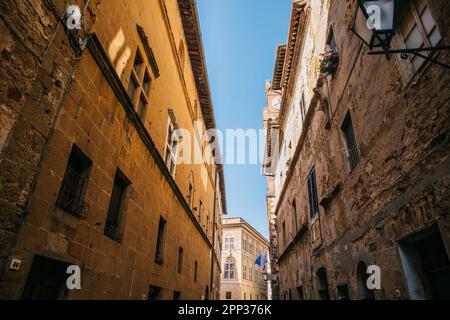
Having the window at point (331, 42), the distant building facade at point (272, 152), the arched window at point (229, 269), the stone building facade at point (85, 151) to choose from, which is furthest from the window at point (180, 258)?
the arched window at point (229, 269)

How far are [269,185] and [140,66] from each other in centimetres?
→ 2254

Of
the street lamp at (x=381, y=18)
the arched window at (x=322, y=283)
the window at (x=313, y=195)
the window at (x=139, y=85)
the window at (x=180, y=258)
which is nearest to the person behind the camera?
the street lamp at (x=381, y=18)

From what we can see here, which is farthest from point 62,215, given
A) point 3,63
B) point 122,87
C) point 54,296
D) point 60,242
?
point 122,87

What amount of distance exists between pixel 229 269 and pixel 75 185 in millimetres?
43280

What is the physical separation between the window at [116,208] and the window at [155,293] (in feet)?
9.30

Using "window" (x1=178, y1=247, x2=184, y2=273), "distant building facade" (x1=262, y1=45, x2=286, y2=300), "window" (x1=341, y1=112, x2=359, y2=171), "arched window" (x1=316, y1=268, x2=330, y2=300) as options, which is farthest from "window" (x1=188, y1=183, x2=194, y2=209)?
"distant building facade" (x1=262, y1=45, x2=286, y2=300)

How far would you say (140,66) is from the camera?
23.6ft

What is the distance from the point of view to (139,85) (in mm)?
6910

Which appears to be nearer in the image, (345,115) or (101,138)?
(101,138)

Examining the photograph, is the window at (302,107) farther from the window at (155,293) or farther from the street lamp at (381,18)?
the window at (155,293)

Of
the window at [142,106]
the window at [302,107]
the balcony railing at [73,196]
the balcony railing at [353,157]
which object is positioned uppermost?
the window at [302,107]

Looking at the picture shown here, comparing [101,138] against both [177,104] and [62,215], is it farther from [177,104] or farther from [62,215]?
[177,104]

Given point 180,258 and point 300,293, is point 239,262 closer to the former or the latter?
point 300,293

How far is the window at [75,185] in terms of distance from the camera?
405 centimetres
